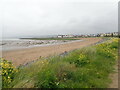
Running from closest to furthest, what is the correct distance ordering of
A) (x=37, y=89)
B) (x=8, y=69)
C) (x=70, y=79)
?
(x=37, y=89) < (x=70, y=79) < (x=8, y=69)

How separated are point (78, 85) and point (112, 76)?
6.20 ft

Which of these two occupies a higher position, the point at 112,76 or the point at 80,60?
the point at 80,60

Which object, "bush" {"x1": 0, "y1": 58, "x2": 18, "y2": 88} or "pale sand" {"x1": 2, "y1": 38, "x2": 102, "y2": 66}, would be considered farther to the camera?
"pale sand" {"x1": 2, "y1": 38, "x2": 102, "y2": 66}

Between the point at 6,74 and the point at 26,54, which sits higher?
the point at 6,74

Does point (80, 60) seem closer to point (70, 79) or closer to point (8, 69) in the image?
point (70, 79)

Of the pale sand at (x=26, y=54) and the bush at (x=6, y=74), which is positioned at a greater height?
the bush at (x=6, y=74)

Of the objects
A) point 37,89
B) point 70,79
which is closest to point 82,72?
point 70,79

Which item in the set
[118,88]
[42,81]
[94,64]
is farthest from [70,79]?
[94,64]

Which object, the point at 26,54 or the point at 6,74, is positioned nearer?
the point at 6,74

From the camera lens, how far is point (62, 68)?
4848 millimetres

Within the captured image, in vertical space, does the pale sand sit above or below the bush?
below

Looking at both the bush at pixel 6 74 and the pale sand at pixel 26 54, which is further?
the pale sand at pixel 26 54

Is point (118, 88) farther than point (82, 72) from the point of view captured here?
No

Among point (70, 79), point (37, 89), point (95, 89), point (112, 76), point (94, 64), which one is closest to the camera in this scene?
point (37, 89)
